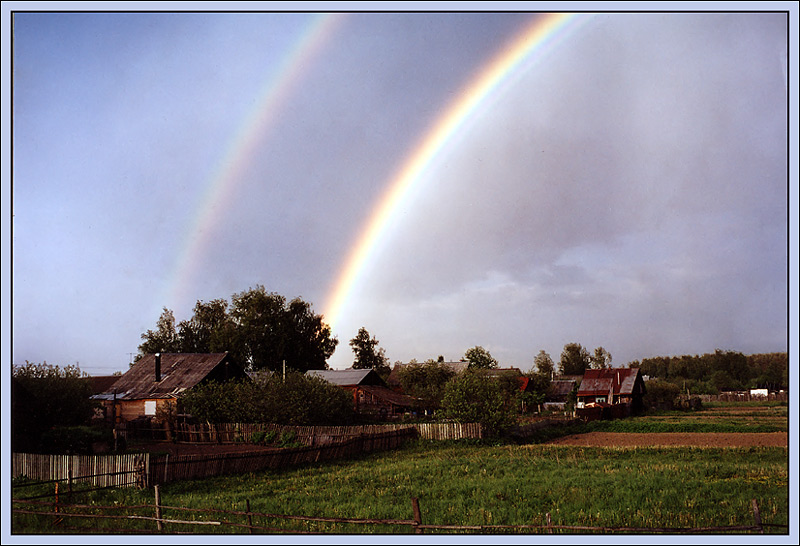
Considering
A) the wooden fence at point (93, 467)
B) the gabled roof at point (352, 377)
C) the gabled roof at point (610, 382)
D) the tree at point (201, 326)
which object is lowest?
the gabled roof at point (610, 382)

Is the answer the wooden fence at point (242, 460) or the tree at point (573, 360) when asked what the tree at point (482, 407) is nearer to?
the wooden fence at point (242, 460)

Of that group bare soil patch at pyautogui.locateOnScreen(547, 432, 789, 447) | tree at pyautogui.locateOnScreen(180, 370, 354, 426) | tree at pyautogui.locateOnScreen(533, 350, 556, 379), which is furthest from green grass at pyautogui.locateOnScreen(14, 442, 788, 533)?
tree at pyautogui.locateOnScreen(533, 350, 556, 379)

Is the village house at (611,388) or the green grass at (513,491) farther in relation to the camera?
the village house at (611,388)

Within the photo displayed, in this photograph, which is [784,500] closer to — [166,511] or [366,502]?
[366,502]

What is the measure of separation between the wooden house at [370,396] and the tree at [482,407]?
71.1ft

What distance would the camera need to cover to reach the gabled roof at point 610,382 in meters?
79.7

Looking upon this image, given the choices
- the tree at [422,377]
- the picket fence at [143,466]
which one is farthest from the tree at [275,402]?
the tree at [422,377]

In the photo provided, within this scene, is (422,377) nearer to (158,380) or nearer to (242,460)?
(158,380)

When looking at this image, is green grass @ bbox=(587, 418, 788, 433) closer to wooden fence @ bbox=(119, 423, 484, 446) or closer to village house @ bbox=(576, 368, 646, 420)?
wooden fence @ bbox=(119, 423, 484, 446)

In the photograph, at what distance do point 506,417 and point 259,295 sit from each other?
159 ft

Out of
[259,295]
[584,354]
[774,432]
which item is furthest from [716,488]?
[584,354]

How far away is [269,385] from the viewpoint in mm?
39531

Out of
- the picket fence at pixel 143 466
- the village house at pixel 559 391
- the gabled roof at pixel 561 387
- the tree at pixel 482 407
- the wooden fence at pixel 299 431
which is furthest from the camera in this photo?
the gabled roof at pixel 561 387

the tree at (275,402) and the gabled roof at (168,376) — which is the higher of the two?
the gabled roof at (168,376)
